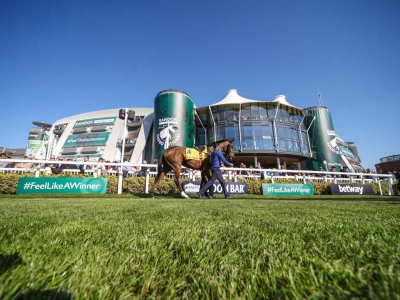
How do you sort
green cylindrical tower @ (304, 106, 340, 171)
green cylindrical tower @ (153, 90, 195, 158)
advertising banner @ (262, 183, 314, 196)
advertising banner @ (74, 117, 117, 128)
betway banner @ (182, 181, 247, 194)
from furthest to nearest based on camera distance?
advertising banner @ (74, 117, 117, 128) → green cylindrical tower @ (304, 106, 340, 171) → green cylindrical tower @ (153, 90, 195, 158) → advertising banner @ (262, 183, 314, 196) → betway banner @ (182, 181, 247, 194)

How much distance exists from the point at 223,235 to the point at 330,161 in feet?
131

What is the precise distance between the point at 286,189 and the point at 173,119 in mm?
24041

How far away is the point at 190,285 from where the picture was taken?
0.79 m

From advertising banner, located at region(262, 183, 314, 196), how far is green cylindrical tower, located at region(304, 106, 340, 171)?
2618 cm

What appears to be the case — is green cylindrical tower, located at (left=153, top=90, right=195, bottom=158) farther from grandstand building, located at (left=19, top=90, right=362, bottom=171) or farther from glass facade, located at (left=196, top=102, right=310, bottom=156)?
glass facade, located at (left=196, top=102, right=310, bottom=156)

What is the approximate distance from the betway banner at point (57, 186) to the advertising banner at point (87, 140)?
1586 inches

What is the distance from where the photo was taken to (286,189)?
38.6ft

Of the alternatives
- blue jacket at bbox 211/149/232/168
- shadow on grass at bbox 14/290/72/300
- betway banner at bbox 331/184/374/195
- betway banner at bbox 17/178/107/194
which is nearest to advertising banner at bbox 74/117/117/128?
betway banner at bbox 17/178/107/194

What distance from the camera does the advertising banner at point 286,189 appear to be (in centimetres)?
1134

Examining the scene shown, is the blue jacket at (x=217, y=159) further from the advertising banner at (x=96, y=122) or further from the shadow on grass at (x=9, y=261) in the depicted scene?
the advertising banner at (x=96, y=122)

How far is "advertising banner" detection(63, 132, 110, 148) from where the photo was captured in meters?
46.1

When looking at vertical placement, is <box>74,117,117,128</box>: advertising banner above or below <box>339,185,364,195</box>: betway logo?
above

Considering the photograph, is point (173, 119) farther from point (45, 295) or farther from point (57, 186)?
point (45, 295)

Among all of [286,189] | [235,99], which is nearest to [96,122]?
[235,99]
